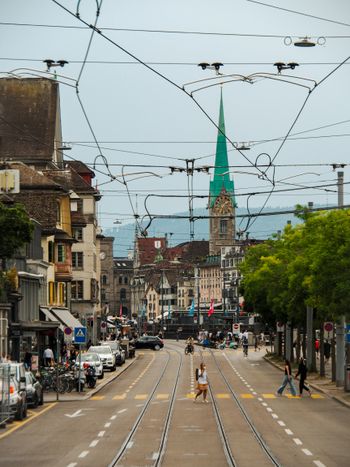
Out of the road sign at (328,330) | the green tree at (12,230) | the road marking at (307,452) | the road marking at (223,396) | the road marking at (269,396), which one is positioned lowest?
the road marking at (223,396)

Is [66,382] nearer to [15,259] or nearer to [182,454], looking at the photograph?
[15,259]

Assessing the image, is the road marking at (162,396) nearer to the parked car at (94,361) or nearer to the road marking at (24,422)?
the road marking at (24,422)

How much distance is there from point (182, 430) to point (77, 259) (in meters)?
83.3

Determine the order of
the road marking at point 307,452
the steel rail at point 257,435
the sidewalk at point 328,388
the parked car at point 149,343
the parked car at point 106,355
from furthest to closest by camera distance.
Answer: the parked car at point 149,343
the parked car at point 106,355
the sidewalk at point 328,388
the road marking at point 307,452
the steel rail at point 257,435

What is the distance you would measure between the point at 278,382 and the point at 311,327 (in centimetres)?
502

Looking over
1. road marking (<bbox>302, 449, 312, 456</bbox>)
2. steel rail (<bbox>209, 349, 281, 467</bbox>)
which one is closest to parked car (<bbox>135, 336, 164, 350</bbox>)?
steel rail (<bbox>209, 349, 281, 467</bbox>)

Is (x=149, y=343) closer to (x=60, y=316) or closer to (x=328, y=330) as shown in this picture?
(x=60, y=316)

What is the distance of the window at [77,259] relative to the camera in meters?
119

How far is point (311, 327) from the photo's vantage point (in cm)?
7088

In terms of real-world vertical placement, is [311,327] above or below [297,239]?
below

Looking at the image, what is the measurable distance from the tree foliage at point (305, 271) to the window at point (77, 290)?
1895cm

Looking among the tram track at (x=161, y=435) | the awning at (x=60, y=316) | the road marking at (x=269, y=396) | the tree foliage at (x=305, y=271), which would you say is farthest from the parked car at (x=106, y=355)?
the road marking at (x=269, y=396)

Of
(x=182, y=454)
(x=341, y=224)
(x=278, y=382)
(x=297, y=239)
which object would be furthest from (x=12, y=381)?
(x=297, y=239)

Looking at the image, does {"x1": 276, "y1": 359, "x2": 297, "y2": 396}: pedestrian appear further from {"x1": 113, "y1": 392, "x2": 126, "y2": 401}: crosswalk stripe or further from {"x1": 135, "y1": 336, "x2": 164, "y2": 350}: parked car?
{"x1": 135, "y1": 336, "x2": 164, "y2": 350}: parked car
